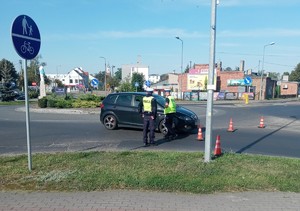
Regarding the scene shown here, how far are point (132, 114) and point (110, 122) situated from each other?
111cm

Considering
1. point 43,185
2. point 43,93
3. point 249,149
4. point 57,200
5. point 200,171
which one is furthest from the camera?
point 43,93

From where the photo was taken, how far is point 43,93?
105ft

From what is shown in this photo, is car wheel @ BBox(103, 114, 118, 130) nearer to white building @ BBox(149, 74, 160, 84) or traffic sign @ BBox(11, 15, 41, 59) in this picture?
traffic sign @ BBox(11, 15, 41, 59)

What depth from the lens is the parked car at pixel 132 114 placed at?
1164cm

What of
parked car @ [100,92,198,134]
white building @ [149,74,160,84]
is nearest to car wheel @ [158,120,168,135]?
parked car @ [100,92,198,134]

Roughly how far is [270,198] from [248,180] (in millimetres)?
732

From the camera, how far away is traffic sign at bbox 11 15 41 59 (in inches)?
220

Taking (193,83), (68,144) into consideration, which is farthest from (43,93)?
(193,83)

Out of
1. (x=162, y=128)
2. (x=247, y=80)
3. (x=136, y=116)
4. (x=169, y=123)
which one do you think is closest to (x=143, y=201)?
(x=169, y=123)

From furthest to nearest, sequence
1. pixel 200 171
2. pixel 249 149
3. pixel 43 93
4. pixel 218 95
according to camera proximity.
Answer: pixel 218 95 < pixel 43 93 < pixel 249 149 < pixel 200 171

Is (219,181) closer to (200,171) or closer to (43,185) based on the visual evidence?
(200,171)

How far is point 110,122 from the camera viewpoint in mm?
12688

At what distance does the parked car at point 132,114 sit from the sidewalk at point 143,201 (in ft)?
22.0

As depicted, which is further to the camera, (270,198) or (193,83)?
(193,83)
